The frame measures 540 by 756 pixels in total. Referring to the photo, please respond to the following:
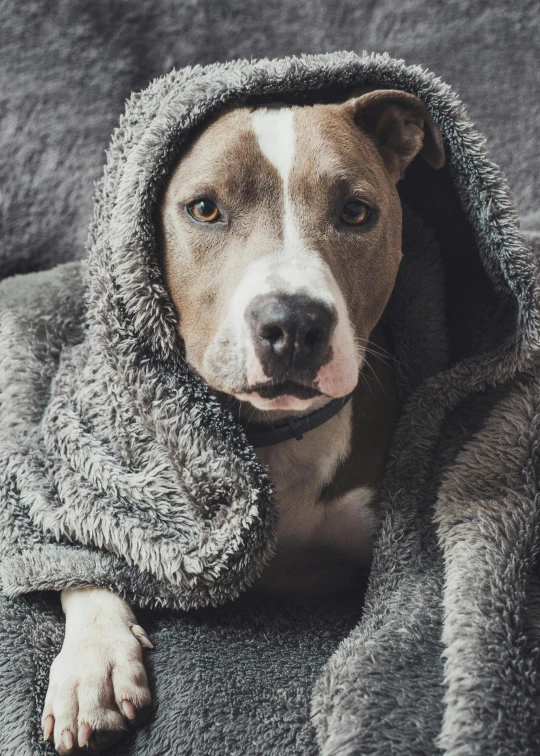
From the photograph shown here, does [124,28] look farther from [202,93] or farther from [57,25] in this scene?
[202,93]

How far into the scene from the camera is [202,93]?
1690mm

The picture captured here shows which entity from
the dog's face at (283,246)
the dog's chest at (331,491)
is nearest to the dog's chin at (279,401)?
the dog's face at (283,246)

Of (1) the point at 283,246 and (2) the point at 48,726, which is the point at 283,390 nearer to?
(1) the point at 283,246

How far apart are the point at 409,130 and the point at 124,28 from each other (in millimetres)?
1247

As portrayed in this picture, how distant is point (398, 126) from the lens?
1884 millimetres

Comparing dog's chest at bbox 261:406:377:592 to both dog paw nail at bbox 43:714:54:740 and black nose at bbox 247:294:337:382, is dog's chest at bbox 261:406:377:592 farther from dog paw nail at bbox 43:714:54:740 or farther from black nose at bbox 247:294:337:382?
dog paw nail at bbox 43:714:54:740

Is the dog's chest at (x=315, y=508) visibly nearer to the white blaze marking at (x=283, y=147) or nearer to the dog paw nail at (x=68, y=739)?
the white blaze marking at (x=283, y=147)

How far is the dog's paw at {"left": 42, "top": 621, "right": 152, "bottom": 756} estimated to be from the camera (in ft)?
4.78

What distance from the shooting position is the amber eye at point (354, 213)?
169cm

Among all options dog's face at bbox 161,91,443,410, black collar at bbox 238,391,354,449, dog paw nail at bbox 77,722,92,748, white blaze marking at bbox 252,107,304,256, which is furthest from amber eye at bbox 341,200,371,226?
dog paw nail at bbox 77,722,92,748

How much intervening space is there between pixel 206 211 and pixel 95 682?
0.93 meters

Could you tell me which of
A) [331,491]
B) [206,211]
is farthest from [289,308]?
[331,491]

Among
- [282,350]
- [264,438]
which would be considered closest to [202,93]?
[282,350]

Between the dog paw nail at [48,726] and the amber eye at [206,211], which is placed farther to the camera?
the amber eye at [206,211]
